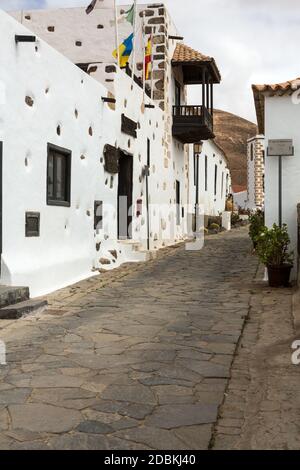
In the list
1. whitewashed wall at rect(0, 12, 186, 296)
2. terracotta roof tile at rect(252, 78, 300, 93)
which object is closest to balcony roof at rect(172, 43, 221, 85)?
whitewashed wall at rect(0, 12, 186, 296)

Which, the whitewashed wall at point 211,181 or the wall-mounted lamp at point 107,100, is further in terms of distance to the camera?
the whitewashed wall at point 211,181

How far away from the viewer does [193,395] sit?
4098 millimetres

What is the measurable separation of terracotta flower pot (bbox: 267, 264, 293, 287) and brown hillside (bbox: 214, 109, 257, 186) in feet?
198

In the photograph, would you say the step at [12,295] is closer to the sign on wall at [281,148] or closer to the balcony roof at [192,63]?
the sign on wall at [281,148]

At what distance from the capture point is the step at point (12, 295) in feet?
22.4

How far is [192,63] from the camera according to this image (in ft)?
60.7

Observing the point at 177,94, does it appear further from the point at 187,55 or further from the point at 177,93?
the point at 187,55

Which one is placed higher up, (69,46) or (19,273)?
(69,46)

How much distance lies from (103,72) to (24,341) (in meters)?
7.48

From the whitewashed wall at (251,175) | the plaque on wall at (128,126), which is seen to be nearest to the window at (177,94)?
the plaque on wall at (128,126)

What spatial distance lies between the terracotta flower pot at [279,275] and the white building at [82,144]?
129 inches

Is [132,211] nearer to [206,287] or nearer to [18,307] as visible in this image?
[206,287]

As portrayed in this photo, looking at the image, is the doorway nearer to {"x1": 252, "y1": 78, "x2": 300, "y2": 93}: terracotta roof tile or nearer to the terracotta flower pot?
{"x1": 252, "y1": 78, "x2": 300, "y2": 93}: terracotta roof tile

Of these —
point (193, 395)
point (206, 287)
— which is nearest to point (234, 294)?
point (206, 287)
